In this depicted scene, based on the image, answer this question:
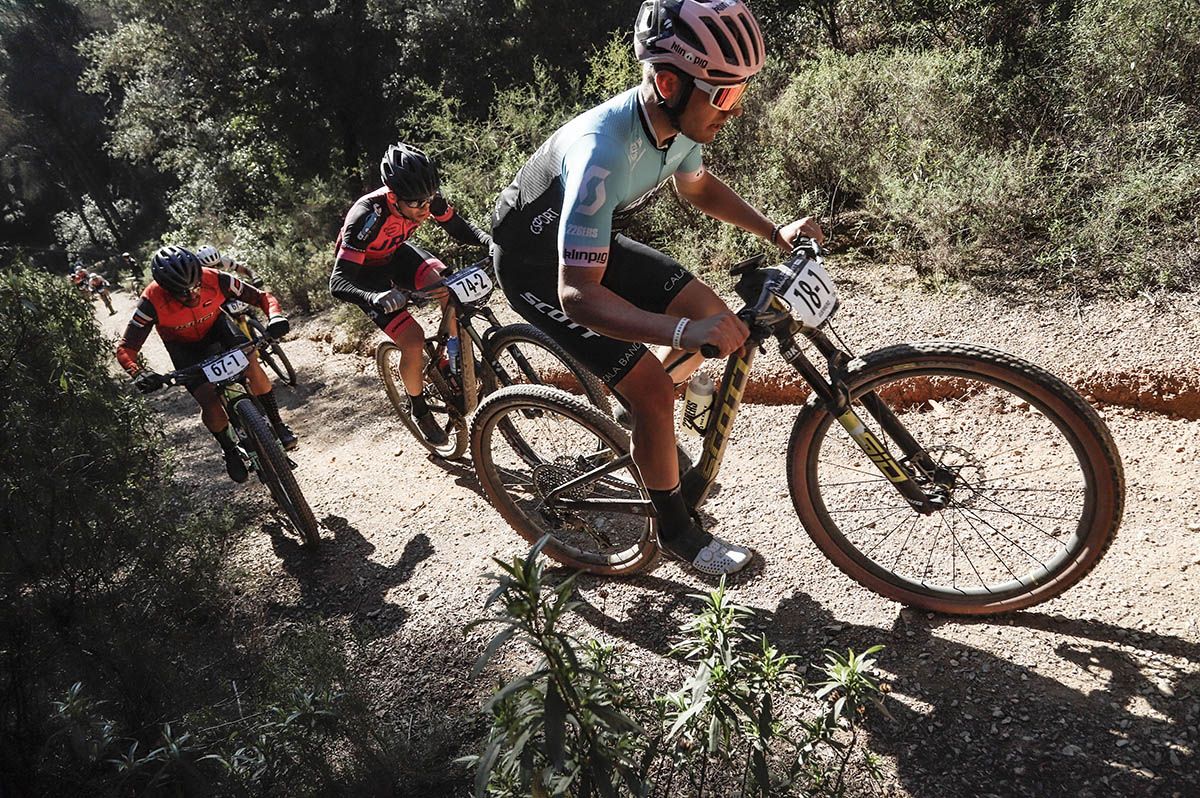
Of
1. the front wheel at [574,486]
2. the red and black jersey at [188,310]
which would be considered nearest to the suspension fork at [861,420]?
the front wheel at [574,486]

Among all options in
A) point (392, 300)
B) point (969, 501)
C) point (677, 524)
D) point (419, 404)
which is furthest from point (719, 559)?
point (419, 404)

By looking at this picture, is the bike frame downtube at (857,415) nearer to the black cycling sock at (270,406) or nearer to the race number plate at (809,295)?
the race number plate at (809,295)

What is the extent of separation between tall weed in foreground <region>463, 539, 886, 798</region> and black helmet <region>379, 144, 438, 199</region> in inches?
135

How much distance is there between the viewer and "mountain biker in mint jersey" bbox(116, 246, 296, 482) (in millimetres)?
4816

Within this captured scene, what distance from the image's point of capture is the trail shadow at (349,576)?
13.2 ft

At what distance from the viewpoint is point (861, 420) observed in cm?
283

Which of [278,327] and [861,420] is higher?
[278,327]

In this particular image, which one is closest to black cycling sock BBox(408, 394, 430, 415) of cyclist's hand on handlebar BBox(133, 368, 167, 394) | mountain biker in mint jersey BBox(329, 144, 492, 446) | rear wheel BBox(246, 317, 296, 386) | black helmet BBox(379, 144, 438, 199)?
mountain biker in mint jersey BBox(329, 144, 492, 446)

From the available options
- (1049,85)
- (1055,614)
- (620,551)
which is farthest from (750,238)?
(1055,614)

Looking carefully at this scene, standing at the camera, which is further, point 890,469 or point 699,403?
point 699,403

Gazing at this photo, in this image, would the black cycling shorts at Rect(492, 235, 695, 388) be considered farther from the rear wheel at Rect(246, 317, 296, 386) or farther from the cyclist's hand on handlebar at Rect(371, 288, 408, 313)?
the rear wheel at Rect(246, 317, 296, 386)

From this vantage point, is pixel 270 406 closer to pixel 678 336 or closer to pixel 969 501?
pixel 678 336

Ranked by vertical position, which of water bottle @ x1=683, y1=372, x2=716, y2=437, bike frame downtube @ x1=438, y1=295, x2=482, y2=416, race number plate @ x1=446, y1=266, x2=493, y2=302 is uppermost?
race number plate @ x1=446, y1=266, x2=493, y2=302

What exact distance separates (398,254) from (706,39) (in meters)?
3.55
